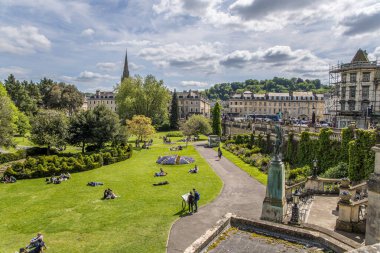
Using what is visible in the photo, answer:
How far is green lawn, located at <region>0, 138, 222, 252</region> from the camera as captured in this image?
48.1ft

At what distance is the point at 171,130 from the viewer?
298ft

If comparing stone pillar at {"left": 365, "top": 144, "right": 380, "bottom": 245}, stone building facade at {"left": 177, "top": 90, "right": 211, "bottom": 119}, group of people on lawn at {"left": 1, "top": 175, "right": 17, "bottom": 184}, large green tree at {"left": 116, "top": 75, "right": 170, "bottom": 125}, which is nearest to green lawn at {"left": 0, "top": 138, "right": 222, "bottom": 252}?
group of people on lawn at {"left": 1, "top": 175, "right": 17, "bottom": 184}

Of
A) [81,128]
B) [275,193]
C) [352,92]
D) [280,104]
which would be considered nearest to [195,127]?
[81,128]

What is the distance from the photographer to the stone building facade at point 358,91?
1922 inches

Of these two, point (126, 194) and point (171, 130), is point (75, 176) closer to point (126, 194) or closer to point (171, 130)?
point (126, 194)

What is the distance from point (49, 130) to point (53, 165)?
10570 mm

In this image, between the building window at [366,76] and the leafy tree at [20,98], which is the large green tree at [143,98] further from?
the building window at [366,76]

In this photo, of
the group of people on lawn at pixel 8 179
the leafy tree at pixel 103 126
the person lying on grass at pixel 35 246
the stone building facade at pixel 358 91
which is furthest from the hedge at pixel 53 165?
the stone building facade at pixel 358 91

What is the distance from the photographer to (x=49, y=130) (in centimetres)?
3953

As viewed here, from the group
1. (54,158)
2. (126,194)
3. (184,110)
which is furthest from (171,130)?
(126,194)

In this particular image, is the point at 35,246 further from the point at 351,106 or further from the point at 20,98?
the point at 20,98

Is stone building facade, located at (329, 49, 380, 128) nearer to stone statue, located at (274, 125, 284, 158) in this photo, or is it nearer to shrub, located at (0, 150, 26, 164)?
stone statue, located at (274, 125, 284, 158)

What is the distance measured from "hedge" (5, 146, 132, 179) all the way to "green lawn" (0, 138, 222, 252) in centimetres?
137

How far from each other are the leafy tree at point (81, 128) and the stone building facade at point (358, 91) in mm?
42032
